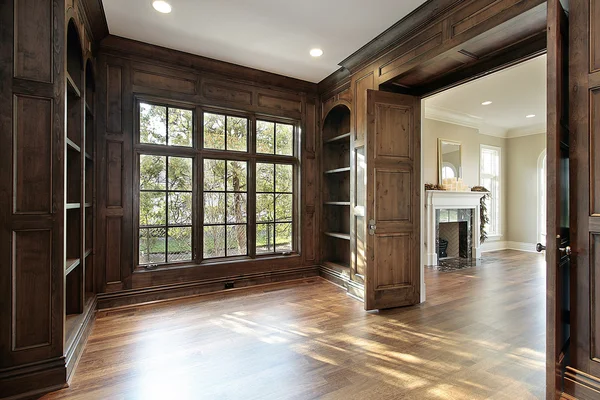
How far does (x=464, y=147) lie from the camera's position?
22.1 ft

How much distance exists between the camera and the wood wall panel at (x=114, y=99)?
332cm

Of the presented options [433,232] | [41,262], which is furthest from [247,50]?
[433,232]

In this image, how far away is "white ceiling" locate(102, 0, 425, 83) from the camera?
2.70 metres

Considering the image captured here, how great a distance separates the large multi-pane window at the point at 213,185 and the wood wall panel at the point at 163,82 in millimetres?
238

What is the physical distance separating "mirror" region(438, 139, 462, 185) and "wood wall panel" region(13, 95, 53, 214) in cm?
641

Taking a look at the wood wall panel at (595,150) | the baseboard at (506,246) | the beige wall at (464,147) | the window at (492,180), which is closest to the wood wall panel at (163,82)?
the wood wall panel at (595,150)

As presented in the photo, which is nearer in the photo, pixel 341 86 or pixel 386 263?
pixel 386 263

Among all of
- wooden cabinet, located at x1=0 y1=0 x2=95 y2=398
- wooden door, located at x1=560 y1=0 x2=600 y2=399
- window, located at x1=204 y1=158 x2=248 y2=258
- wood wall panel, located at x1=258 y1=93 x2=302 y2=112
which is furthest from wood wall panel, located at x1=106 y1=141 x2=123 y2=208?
wooden door, located at x1=560 y1=0 x2=600 y2=399

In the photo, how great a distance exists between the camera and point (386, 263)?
10.7 feet

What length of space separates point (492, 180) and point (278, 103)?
631 cm

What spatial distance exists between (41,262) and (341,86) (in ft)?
12.7

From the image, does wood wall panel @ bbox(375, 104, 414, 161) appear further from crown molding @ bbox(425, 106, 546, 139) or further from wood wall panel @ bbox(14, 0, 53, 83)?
crown molding @ bbox(425, 106, 546, 139)

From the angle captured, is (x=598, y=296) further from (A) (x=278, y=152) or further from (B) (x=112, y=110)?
(B) (x=112, y=110)

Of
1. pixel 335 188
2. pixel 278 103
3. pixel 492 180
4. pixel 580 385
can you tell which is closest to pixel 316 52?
pixel 278 103
